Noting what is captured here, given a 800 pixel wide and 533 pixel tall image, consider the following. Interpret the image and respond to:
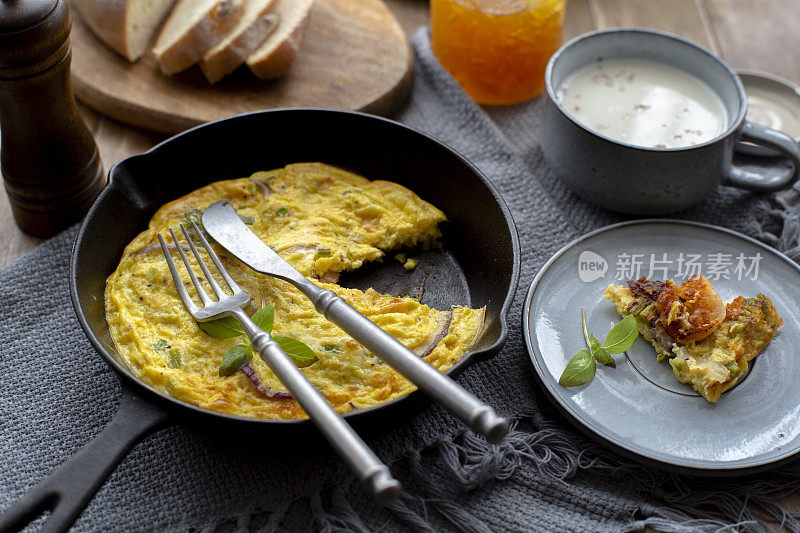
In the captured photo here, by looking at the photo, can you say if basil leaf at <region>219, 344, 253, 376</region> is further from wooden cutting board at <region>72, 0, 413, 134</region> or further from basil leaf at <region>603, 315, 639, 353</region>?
wooden cutting board at <region>72, 0, 413, 134</region>

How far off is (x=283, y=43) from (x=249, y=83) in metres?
0.31

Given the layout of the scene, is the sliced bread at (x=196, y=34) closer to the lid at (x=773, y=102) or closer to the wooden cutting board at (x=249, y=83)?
the wooden cutting board at (x=249, y=83)

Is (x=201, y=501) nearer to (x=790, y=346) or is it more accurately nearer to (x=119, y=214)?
(x=119, y=214)

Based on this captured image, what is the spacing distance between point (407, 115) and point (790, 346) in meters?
2.13

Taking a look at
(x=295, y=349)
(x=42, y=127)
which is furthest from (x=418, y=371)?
(x=42, y=127)

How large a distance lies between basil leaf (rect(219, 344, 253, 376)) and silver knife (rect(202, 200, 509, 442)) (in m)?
0.27

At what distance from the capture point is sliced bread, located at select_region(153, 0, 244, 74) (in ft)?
11.8

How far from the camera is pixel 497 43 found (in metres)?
3.62

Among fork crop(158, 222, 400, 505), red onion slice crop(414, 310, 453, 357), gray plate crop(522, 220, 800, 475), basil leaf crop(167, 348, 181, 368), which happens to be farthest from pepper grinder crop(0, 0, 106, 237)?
gray plate crop(522, 220, 800, 475)

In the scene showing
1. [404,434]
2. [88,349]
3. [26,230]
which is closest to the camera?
[404,434]

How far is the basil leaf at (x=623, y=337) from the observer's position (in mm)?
2518

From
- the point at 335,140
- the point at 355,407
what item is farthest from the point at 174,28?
the point at 355,407

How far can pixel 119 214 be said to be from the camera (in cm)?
285

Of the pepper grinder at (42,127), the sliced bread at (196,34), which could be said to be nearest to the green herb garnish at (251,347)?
the pepper grinder at (42,127)
